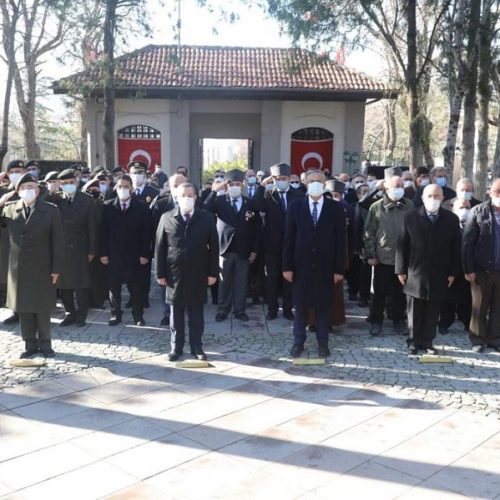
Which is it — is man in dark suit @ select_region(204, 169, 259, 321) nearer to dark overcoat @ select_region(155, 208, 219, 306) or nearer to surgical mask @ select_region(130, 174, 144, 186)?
surgical mask @ select_region(130, 174, 144, 186)

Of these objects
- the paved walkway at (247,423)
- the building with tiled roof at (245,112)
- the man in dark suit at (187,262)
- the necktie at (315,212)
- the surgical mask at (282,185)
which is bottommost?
the paved walkway at (247,423)

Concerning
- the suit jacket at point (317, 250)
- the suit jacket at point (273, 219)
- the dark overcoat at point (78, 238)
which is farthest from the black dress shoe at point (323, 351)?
the dark overcoat at point (78, 238)

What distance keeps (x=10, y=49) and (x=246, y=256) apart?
43.4 feet

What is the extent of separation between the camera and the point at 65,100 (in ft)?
96.8

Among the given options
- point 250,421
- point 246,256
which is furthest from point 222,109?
point 250,421

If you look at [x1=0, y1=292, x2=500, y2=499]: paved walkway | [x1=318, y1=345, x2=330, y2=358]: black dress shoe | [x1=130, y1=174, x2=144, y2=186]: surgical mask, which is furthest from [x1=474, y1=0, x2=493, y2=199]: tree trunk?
[x1=318, y1=345, x2=330, y2=358]: black dress shoe

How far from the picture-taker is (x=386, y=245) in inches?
276

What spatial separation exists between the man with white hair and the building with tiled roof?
15347mm

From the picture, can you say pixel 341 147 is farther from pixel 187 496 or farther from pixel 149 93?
pixel 187 496

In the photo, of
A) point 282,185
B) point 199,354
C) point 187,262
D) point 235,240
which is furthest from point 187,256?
point 282,185

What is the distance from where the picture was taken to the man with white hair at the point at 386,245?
7.00m

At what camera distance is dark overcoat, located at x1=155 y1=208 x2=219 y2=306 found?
6.04m

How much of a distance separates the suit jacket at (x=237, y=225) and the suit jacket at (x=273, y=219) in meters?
0.12

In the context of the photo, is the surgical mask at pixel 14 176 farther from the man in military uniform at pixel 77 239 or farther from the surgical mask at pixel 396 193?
the surgical mask at pixel 396 193
